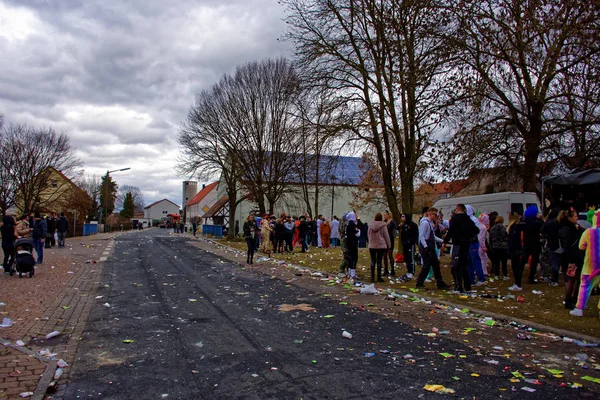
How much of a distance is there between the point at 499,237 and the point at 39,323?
1044cm

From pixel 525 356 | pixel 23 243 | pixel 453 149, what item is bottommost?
pixel 525 356

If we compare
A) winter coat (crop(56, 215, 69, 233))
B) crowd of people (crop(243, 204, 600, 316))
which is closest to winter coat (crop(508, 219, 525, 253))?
crowd of people (crop(243, 204, 600, 316))

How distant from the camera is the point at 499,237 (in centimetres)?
1188

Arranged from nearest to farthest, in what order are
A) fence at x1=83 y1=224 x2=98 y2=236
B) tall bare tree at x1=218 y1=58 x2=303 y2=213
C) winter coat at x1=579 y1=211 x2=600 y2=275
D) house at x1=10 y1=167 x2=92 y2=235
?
winter coat at x1=579 y1=211 x2=600 y2=275, tall bare tree at x1=218 y1=58 x2=303 y2=213, house at x1=10 y1=167 x2=92 y2=235, fence at x1=83 y1=224 x2=98 y2=236

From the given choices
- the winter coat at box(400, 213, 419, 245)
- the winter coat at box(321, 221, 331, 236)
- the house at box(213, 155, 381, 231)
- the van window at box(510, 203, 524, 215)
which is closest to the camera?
the winter coat at box(400, 213, 419, 245)

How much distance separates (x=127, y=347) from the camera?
19.4 feet

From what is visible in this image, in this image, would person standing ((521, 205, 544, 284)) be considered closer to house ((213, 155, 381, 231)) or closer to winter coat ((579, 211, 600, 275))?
winter coat ((579, 211, 600, 275))

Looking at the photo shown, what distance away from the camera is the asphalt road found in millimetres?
4414

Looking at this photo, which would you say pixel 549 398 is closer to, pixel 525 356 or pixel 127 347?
pixel 525 356

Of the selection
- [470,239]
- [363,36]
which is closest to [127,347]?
[470,239]

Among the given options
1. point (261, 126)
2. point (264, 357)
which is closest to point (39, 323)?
point (264, 357)

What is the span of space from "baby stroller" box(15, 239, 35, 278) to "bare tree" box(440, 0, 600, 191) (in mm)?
12646

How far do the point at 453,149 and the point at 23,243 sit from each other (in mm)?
12824

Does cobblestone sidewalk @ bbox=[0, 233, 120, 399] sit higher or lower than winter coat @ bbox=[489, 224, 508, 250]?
lower
